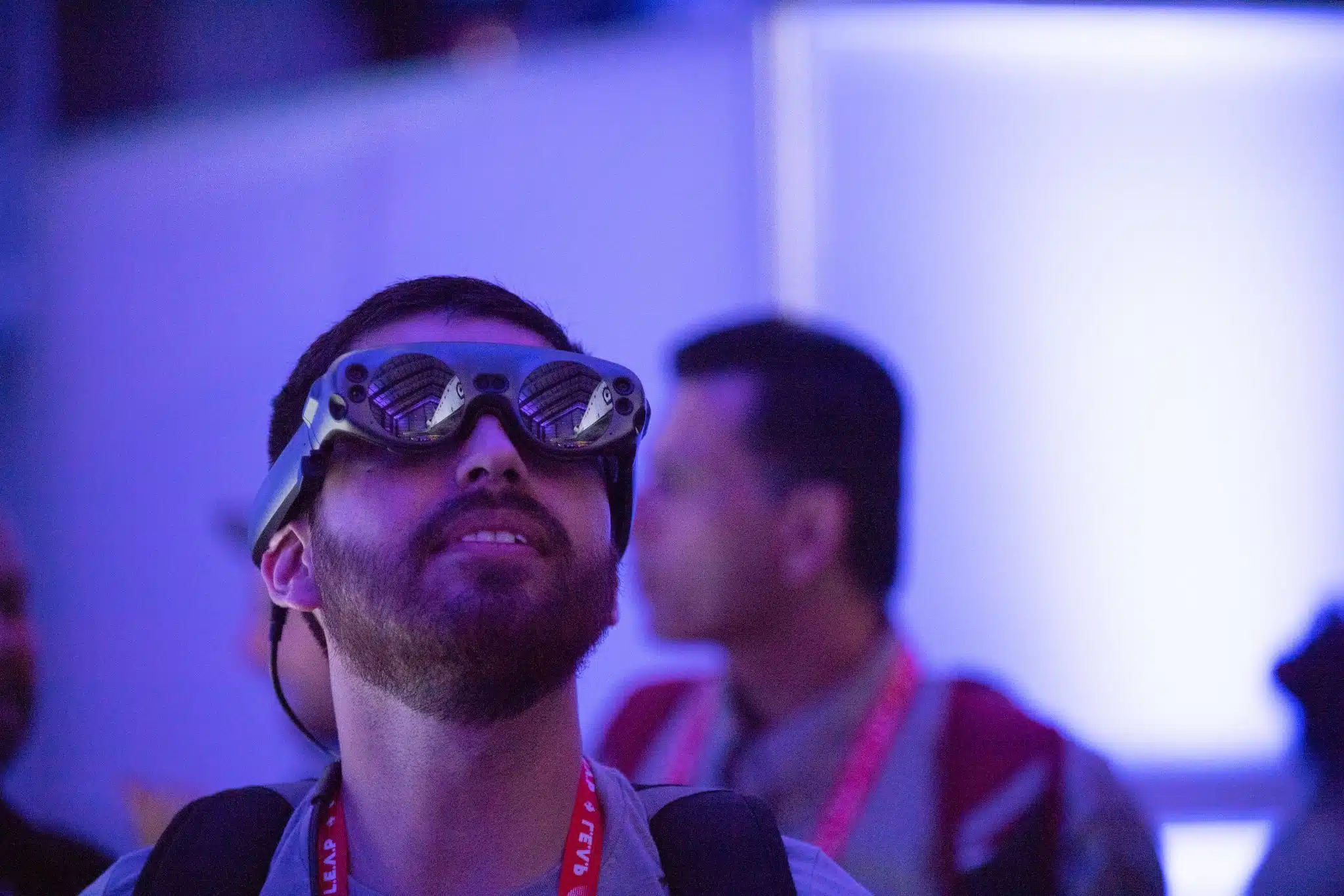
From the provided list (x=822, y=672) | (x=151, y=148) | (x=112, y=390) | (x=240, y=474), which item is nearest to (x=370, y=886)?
(x=822, y=672)

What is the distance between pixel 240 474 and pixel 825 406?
2.25 metres

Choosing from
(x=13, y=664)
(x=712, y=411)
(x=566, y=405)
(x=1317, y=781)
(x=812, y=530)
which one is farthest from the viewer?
(x=712, y=411)

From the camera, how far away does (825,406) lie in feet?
10.5

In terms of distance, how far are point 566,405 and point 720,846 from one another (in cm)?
57

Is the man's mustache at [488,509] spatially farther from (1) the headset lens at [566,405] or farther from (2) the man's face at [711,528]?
(2) the man's face at [711,528]

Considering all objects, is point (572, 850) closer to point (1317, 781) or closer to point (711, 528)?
point (711, 528)

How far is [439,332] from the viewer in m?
1.71

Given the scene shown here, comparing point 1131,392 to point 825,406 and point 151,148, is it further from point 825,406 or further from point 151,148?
point 151,148

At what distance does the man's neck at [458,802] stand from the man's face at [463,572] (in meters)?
0.04

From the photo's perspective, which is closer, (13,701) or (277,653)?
(277,653)

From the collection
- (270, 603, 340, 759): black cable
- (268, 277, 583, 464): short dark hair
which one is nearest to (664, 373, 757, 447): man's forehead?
(268, 277, 583, 464): short dark hair

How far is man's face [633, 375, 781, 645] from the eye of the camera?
304 centimetres

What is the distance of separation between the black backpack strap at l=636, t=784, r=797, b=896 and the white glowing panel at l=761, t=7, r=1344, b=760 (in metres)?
2.72

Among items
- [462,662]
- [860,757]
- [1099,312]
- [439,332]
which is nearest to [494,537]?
[462,662]
